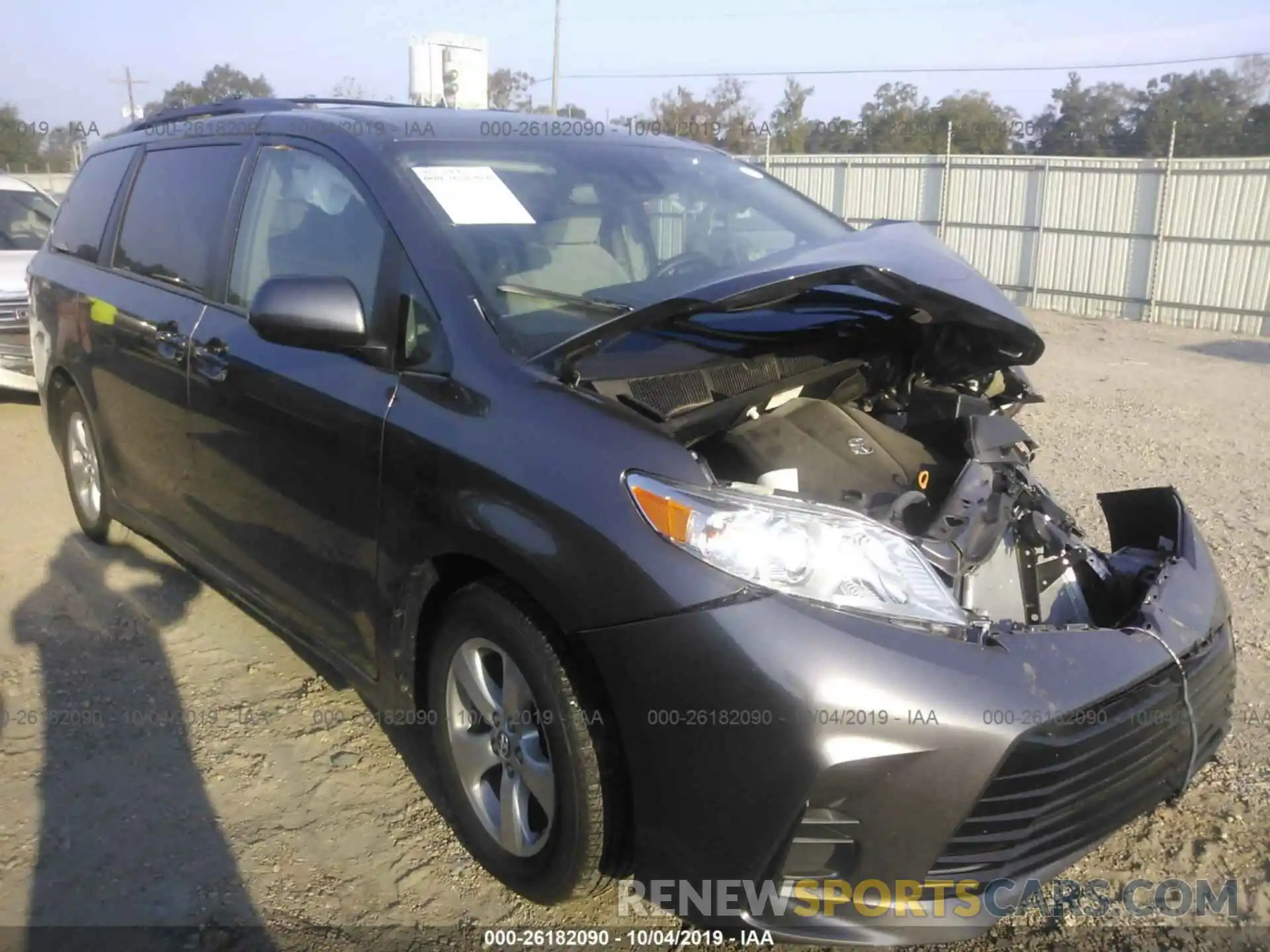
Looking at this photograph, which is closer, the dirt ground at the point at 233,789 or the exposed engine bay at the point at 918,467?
the exposed engine bay at the point at 918,467

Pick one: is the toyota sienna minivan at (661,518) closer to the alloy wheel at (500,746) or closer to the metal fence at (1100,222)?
the alloy wheel at (500,746)

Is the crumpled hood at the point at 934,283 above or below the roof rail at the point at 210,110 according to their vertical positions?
below

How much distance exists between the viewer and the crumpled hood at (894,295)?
2146 millimetres

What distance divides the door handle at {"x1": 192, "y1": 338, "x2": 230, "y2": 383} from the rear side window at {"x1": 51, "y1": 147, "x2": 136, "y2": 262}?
1420mm

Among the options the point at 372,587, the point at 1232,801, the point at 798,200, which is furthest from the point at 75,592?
the point at 1232,801

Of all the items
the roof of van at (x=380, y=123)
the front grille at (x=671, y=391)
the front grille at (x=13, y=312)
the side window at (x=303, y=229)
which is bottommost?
the front grille at (x=13, y=312)

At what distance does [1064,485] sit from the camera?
5.54 meters

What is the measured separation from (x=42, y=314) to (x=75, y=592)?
138cm

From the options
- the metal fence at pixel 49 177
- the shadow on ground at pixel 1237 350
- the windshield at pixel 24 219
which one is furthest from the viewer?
the metal fence at pixel 49 177

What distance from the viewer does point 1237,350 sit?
40.7 ft

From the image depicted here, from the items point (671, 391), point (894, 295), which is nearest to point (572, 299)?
point (671, 391)

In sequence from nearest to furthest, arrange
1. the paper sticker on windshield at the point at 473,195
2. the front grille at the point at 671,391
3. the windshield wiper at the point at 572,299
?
the front grille at the point at 671,391, the windshield wiper at the point at 572,299, the paper sticker on windshield at the point at 473,195

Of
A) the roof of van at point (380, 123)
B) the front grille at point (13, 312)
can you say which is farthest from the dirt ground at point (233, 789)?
the front grille at point (13, 312)

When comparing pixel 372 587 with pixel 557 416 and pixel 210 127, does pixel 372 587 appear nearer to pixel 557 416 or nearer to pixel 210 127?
pixel 557 416
